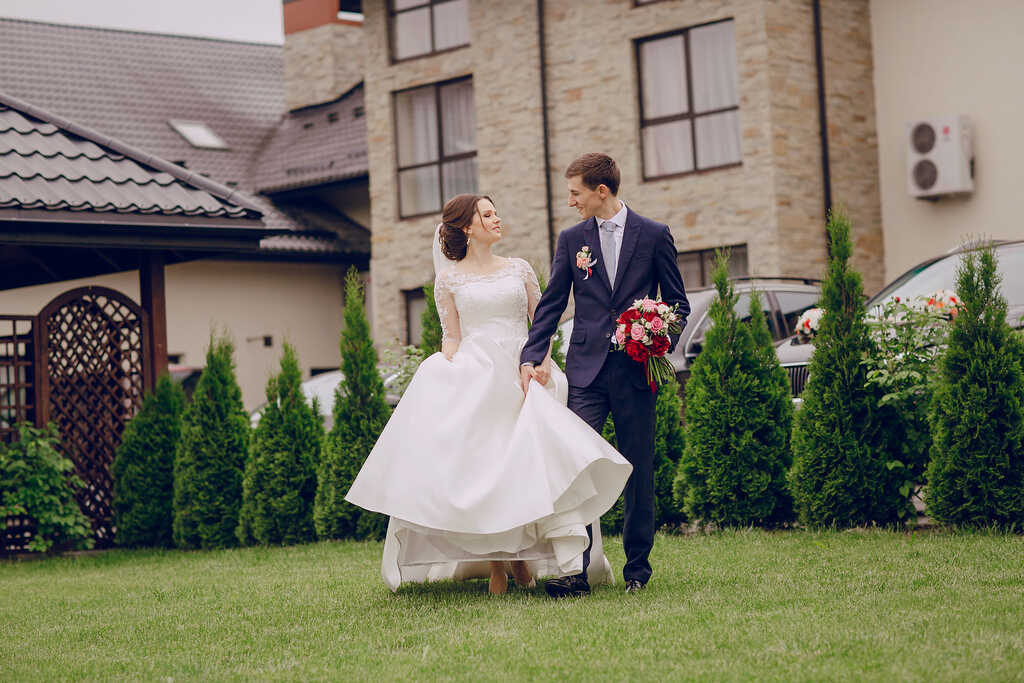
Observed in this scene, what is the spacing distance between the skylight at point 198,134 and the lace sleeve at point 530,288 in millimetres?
23017

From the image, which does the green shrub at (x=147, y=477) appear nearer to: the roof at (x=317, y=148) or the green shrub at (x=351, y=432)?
the green shrub at (x=351, y=432)

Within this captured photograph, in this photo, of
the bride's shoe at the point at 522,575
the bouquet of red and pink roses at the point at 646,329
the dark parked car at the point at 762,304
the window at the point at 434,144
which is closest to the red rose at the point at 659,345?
the bouquet of red and pink roses at the point at 646,329

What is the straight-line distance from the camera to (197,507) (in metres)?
11.4

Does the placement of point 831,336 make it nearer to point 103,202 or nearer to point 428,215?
point 103,202

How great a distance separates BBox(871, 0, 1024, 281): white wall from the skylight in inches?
589

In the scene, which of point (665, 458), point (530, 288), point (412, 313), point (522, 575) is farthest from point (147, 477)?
point (412, 313)

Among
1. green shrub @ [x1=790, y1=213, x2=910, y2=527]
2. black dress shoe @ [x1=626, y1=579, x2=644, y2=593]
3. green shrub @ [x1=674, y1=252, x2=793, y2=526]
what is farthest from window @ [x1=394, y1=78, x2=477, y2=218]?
black dress shoe @ [x1=626, y1=579, x2=644, y2=593]

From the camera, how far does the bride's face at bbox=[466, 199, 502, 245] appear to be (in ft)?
24.1

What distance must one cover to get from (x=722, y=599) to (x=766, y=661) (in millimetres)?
1428

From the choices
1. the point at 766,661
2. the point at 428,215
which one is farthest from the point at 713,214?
the point at 766,661

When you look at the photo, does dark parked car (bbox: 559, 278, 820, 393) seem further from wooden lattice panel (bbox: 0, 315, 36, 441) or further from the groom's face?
wooden lattice panel (bbox: 0, 315, 36, 441)

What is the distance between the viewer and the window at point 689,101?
20.5m

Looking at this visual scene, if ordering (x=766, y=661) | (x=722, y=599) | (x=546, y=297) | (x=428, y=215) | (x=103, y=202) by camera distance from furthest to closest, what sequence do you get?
(x=428, y=215)
(x=103, y=202)
(x=546, y=297)
(x=722, y=599)
(x=766, y=661)

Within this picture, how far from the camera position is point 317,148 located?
28.5 metres
